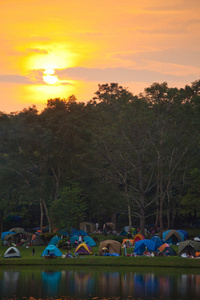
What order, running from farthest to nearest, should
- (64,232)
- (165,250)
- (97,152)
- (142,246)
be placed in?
(97,152) < (64,232) < (165,250) < (142,246)

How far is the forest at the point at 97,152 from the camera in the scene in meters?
76.0

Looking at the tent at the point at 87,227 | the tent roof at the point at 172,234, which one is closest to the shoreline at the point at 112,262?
the tent roof at the point at 172,234

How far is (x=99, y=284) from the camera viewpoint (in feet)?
130

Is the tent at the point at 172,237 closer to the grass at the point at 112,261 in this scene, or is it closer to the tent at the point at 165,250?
the tent at the point at 165,250

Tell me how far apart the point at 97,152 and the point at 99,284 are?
149 feet

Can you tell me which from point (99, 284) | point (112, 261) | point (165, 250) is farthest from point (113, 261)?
point (99, 284)

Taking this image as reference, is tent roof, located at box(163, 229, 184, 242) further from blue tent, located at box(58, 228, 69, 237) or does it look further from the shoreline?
the shoreline

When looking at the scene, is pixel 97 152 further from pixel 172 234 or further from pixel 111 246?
pixel 111 246

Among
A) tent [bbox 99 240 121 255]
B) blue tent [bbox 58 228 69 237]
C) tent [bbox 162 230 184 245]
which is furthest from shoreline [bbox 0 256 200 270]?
blue tent [bbox 58 228 69 237]

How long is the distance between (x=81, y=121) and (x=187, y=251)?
36.9 m

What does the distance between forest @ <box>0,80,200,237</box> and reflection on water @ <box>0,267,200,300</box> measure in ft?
80.1

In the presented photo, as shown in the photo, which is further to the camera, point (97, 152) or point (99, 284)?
point (97, 152)

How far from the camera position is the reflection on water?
1379 inches

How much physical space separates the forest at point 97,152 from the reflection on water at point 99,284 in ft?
80.1
